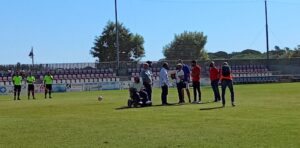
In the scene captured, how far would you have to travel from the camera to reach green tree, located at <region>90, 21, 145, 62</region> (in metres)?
104

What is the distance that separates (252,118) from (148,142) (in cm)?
529

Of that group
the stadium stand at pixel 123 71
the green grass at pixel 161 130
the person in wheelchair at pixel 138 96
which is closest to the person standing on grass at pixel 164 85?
the person in wheelchair at pixel 138 96

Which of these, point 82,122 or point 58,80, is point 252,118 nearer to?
point 82,122

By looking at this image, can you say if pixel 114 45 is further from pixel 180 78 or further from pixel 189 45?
pixel 180 78

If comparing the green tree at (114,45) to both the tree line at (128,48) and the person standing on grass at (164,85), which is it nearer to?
the tree line at (128,48)

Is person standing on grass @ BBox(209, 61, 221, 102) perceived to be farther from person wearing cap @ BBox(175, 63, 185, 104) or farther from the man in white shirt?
the man in white shirt

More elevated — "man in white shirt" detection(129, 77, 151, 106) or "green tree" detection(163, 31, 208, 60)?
"green tree" detection(163, 31, 208, 60)

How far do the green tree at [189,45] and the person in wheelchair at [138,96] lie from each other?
263ft

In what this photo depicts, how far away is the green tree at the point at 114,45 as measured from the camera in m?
104

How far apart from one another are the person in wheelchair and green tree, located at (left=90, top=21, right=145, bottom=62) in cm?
7911

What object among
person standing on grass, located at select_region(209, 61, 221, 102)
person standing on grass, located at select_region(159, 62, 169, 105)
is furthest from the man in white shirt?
person standing on grass, located at select_region(209, 61, 221, 102)

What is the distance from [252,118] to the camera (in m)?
16.0

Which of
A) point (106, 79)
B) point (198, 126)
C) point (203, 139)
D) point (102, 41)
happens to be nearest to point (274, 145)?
point (203, 139)

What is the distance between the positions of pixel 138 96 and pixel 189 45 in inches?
3413
